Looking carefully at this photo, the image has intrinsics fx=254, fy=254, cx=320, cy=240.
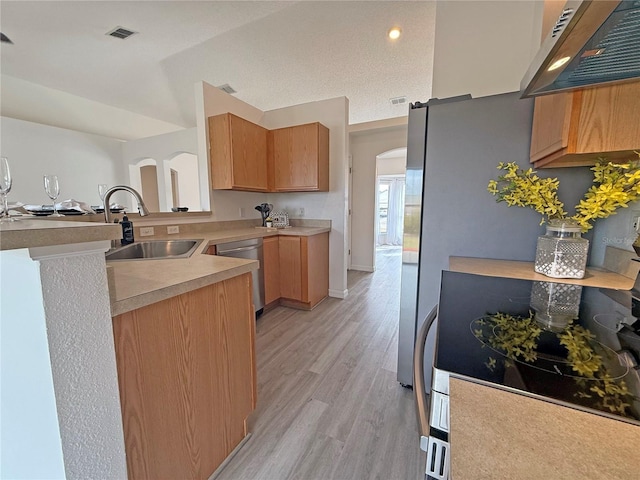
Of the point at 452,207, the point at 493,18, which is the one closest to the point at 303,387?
the point at 452,207

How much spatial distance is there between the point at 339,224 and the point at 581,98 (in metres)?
2.48

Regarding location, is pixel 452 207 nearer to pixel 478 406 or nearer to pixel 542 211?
pixel 542 211

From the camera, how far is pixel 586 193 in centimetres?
113

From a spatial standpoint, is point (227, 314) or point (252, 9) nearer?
point (227, 314)

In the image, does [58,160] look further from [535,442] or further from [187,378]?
[535,442]

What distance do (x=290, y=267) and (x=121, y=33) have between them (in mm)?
2950

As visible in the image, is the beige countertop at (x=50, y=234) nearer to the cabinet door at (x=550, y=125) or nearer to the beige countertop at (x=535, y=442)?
the beige countertop at (x=535, y=442)

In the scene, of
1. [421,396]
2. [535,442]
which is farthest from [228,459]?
[535,442]

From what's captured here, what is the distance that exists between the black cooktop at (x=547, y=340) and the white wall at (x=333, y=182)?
7.57ft

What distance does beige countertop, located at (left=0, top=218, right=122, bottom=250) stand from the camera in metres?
0.45

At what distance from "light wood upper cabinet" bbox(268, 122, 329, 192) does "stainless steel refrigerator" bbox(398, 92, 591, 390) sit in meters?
1.63

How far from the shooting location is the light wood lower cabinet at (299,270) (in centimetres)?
280

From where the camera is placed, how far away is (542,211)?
3.74 ft

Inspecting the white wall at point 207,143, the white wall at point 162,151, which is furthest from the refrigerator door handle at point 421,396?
the white wall at point 162,151
